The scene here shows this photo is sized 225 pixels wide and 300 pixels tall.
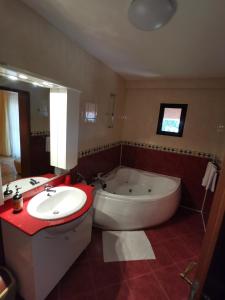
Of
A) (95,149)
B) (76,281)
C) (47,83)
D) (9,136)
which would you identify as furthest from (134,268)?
(47,83)

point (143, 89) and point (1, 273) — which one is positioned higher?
point (143, 89)

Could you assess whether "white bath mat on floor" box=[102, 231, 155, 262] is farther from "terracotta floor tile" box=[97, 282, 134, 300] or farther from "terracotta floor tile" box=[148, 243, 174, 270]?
"terracotta floor tile" box=[97, 282, 134, 300]

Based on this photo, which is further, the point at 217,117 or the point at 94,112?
the point at 217,117

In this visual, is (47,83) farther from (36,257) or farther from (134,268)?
(134,268)

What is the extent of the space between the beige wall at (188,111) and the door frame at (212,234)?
82.0 inches

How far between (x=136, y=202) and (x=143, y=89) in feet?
6.93

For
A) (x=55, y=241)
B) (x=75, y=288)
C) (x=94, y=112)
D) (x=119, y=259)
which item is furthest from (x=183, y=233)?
(x=94, y=112)

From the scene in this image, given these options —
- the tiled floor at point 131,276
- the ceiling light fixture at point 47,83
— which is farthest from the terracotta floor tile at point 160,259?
the ceiling light fixture at point 47,83

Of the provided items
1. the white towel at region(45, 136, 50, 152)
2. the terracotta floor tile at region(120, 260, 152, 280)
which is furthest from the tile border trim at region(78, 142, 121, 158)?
the terracotta floor tile at region(120, 260, 152, 280)

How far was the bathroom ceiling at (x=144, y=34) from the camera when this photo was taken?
1047 mm

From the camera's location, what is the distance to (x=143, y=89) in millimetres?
2969

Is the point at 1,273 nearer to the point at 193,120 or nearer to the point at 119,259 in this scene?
the point at 119,259

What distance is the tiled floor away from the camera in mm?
1410

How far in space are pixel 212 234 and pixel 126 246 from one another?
1.57 meters
